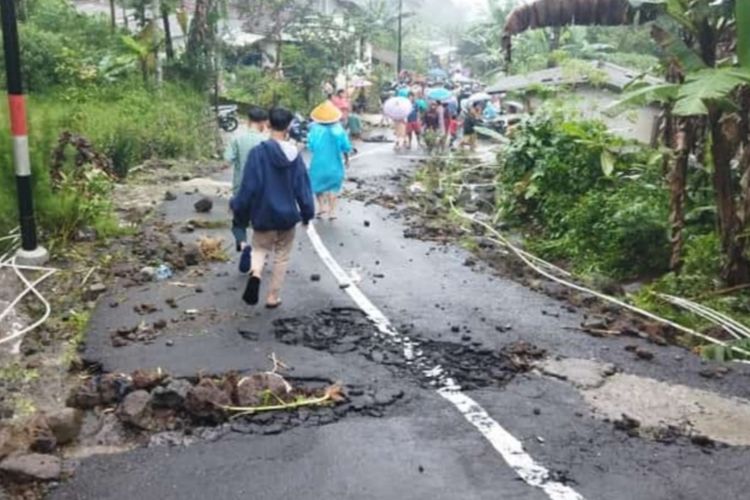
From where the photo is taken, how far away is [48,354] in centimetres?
592

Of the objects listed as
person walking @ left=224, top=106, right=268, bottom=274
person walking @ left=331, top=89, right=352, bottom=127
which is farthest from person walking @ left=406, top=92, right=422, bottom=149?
person walking @ left=224, top=106, right=268, bottom=274

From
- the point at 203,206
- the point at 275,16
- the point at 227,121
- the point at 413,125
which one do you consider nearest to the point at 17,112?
the point at 203,206

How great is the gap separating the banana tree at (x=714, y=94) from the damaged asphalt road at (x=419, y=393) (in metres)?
1.84

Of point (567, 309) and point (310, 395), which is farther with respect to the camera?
point (567, 309)

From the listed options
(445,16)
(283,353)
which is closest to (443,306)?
(283,353)

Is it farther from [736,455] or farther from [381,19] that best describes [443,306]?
[381,19]

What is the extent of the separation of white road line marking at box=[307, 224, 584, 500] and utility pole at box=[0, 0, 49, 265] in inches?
128

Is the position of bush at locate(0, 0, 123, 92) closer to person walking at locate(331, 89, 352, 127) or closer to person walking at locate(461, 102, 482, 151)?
person walking at locate(331, 89, 352, 127)

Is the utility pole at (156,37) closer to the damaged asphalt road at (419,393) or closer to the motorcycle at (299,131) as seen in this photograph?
the motorcycle at (299,131)

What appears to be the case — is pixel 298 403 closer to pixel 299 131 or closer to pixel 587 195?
pixel 587 195

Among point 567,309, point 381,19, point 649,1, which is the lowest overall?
point 567,309

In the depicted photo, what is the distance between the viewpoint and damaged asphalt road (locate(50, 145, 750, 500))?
13.3 ft

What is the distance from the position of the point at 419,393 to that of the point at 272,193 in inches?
92.9

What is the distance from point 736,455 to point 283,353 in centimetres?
305
